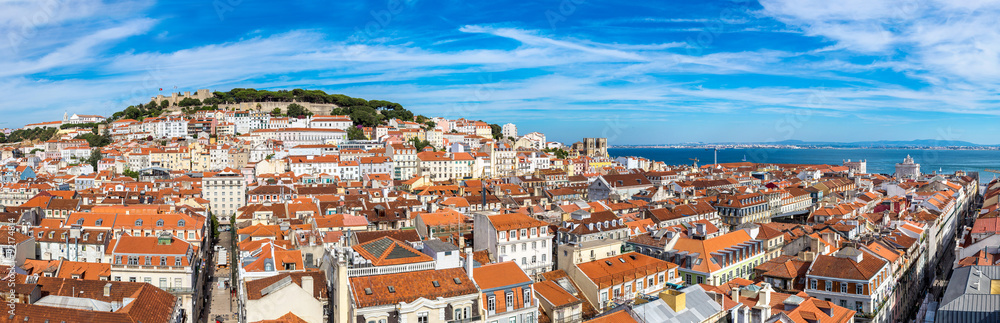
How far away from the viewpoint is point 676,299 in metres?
23.1

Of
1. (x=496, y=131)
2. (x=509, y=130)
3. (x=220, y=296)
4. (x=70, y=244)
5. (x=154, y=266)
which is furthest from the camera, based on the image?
(x=509, y=130)

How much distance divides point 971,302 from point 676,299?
10.4 m

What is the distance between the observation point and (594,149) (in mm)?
161250

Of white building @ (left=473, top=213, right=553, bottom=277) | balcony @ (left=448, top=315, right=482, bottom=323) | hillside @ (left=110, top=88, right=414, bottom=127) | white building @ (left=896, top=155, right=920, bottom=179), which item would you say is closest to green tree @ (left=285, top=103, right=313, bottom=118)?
hillside @ (left=110, top=88, right=414, bottom=127)

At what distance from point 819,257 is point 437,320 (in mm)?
20740

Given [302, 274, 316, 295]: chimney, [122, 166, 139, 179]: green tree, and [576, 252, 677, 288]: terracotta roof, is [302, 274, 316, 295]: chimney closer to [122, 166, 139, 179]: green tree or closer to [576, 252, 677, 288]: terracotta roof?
[576, 252, 677, 288]: terracotta roof

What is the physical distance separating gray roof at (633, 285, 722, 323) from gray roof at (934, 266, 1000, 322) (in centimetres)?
776

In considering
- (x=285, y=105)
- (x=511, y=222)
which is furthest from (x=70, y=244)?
(x=285, y=105)

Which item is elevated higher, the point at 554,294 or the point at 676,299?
the point at 676,299

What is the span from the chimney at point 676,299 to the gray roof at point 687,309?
11cm

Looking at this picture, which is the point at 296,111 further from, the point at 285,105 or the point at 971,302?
the point at 971,302

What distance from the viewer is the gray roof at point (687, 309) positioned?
22.3 metres

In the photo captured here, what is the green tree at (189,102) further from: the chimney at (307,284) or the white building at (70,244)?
the chimney at (307,284)

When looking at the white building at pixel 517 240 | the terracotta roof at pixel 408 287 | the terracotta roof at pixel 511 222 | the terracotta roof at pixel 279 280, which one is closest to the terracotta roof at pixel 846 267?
the white building at pixel 517 240
